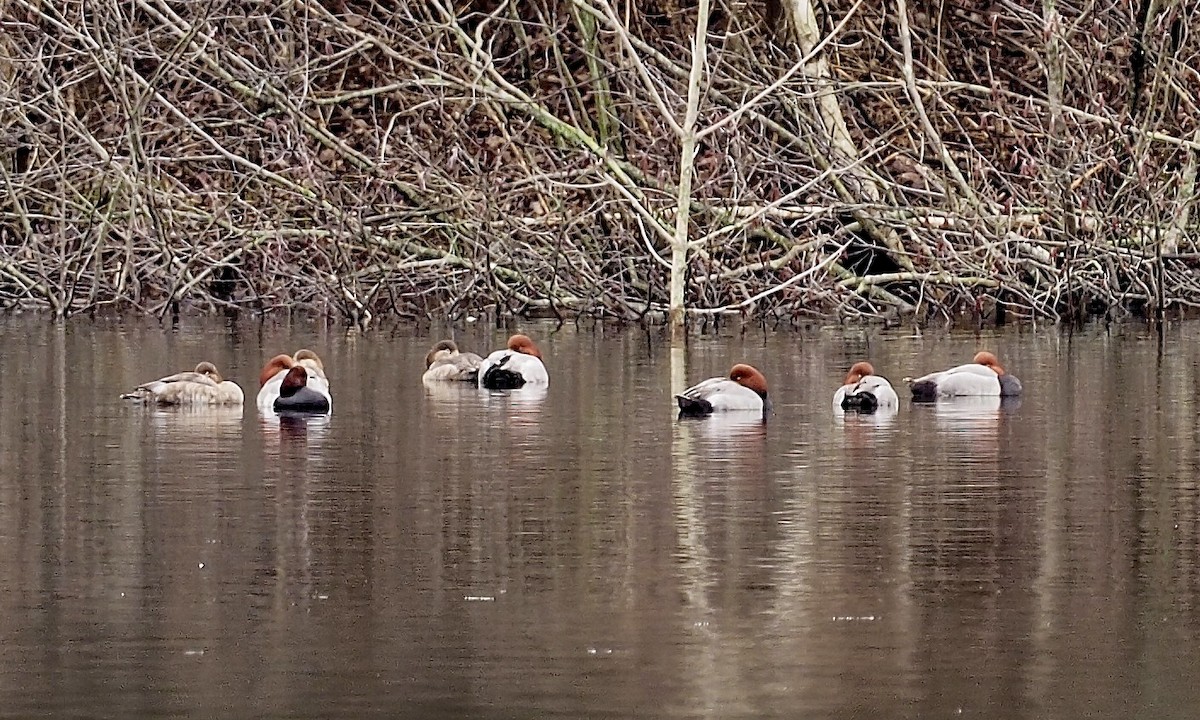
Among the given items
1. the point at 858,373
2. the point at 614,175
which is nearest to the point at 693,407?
the point at 858,373

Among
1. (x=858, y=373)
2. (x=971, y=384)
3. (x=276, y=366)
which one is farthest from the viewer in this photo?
(x=276, y=366)

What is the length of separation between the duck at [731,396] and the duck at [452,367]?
285cm

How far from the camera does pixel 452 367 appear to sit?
17.0 m

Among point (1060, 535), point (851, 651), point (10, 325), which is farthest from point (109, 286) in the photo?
point (851, 651)

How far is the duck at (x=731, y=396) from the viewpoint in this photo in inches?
562

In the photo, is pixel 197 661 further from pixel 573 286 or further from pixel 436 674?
pixel 573 286

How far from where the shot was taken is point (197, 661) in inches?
277

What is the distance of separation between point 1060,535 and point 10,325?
51.7 ft

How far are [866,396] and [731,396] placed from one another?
802mm

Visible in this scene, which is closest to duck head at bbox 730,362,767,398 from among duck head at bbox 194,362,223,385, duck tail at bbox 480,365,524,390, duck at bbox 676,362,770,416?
duck at bbox 676,362,770,416

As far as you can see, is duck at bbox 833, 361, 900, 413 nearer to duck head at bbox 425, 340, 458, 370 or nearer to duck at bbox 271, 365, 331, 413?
duck at bbox 271, 365, 331, 413

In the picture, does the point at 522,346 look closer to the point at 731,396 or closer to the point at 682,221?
the point at 731,396

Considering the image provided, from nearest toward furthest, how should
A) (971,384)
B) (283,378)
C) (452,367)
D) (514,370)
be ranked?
(283,378) → (971,384) → (514,370) → (452,367)

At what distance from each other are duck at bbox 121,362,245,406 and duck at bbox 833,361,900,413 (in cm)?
343
